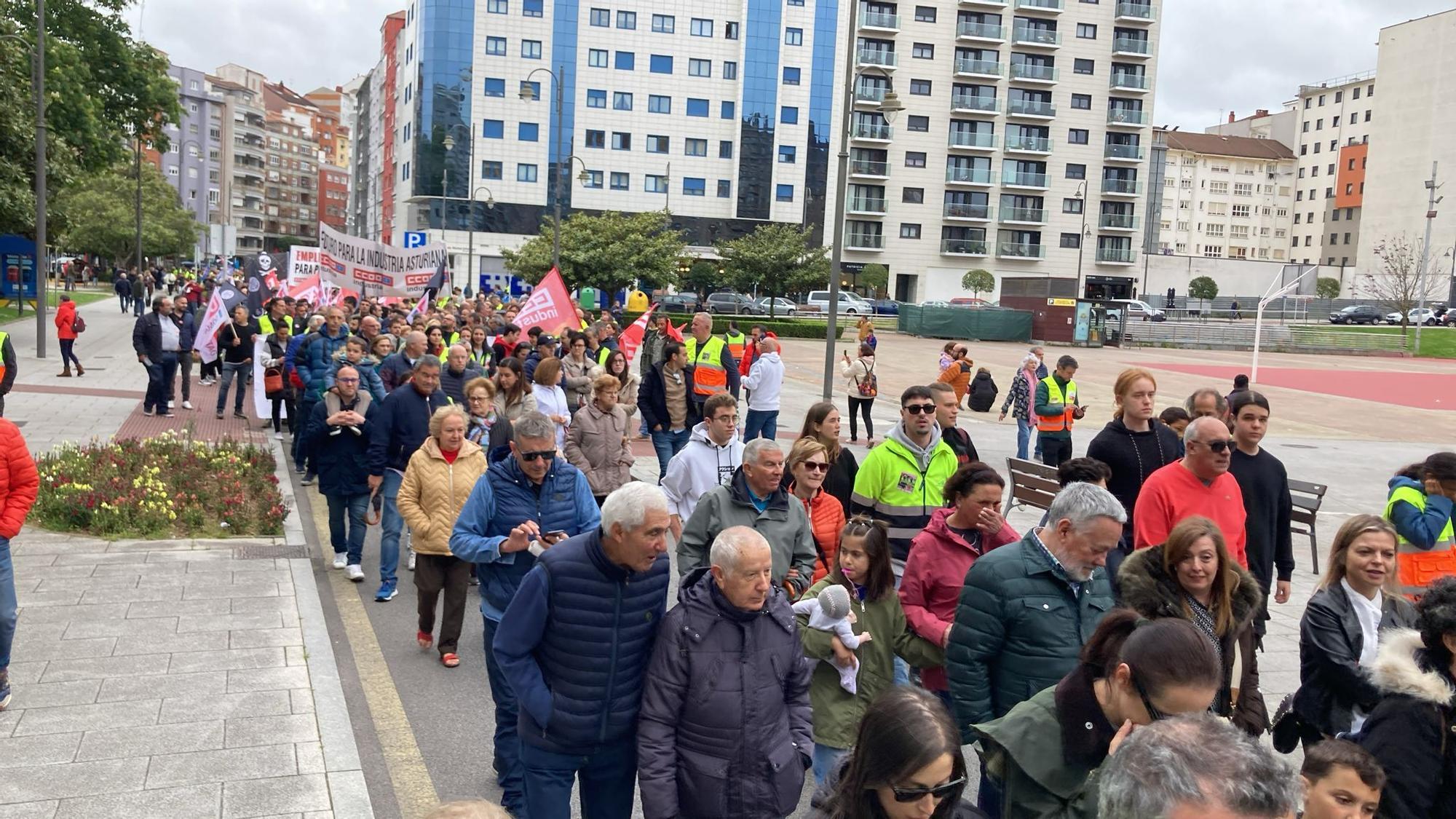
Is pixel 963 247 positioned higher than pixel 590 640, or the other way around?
pixel 963 247

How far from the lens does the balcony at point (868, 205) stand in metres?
82.8

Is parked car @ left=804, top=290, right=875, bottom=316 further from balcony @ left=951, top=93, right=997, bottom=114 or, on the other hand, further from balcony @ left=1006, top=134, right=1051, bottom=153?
balcony @ left=1006, top=134, right=1051, bottom=153

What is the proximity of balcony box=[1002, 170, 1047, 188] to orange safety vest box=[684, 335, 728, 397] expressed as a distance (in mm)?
74346

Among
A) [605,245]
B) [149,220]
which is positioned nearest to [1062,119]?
[605,245]

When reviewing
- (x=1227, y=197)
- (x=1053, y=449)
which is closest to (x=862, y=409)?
(x=1053, y=449)

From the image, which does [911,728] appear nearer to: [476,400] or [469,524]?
[469,524]

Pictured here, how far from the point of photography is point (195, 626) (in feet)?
25.6

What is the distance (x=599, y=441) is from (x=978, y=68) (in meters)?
79.0

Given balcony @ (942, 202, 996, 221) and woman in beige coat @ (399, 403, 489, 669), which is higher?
balcony @ (942, 202, 996, 221)

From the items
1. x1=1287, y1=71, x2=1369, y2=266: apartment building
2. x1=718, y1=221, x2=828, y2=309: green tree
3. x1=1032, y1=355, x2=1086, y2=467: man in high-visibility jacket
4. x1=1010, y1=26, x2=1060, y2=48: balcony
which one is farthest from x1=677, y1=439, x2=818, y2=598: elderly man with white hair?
x1=1287, y1=71, x2=1369, y2=266: apartment building

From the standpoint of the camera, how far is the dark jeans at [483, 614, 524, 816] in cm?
544

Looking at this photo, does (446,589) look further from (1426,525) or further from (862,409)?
(862,409)

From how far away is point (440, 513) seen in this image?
25.0 feet

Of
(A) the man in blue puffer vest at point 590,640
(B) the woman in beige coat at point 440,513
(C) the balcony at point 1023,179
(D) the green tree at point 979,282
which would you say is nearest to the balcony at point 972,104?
(C) the balcony at point 1023,179
